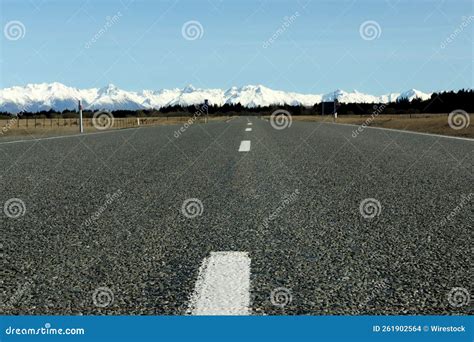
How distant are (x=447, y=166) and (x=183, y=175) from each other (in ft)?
13.9

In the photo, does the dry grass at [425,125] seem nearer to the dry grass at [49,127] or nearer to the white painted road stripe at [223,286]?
the dry grass at [49,127]

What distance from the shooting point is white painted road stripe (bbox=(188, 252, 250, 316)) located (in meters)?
2.79

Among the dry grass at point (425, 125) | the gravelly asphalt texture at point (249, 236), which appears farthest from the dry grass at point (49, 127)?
the dry grass at point (425, 125)

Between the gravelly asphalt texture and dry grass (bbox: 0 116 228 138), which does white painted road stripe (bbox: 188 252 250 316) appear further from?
dry grass (bbox: 0 116 228 138)

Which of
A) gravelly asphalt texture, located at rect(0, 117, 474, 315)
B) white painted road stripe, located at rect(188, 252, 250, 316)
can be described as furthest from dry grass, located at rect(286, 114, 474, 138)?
white painted road stripe, located at rect(188, 252, 250, 316)

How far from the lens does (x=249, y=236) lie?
4.41 m

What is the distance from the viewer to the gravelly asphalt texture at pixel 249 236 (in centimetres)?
302

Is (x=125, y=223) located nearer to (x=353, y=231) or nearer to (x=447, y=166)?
(x=353, y=231)

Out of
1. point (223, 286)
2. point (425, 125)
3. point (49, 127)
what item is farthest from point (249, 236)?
point (49, 127)

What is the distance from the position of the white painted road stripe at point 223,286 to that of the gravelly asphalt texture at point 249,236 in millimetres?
61

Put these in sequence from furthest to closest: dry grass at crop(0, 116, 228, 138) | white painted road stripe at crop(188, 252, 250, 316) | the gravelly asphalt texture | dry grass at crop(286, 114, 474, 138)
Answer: dry grass at crop(0, 116, 228, 138) → dry grass at crop(286, 114, 474, 138) → the gravelly asphalt texture → white painted road stripe at crop(188, 252, 250, 316)

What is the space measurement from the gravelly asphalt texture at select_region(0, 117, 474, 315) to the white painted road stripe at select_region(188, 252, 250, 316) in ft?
0.20

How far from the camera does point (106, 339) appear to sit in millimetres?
2473

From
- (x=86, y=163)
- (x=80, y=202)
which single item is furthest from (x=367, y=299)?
(x=86, y=163)
